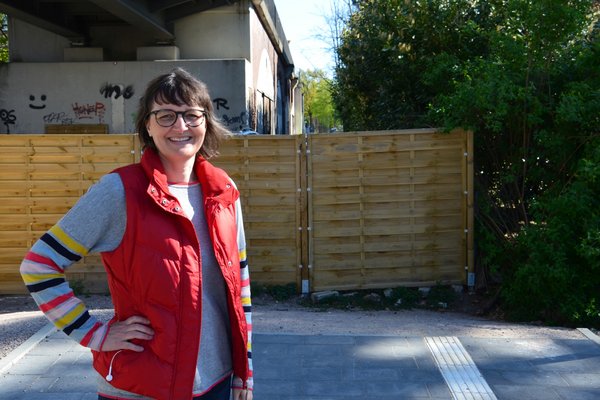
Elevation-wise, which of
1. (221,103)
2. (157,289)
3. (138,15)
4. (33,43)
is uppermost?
(138,15)

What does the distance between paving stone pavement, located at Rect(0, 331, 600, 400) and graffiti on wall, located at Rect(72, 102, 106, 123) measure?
8867mm

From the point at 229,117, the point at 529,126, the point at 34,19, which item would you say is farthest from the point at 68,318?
the point at 34,19

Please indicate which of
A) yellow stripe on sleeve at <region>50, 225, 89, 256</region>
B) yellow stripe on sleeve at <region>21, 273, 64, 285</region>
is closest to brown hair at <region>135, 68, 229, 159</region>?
yellow stripe on sleeve at <region>50, 225, 89, 256</region>

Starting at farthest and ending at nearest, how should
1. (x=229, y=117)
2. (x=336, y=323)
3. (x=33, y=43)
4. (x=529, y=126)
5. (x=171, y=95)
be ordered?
1. (x=33, y=43)
2. (x=229, y=117)
3. (x=529, y=126)
4. (x=336, y=323)
5. (x=171, y=95)

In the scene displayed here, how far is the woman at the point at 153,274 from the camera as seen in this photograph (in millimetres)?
2264

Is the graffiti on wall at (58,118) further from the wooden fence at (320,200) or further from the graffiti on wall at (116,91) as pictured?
the wooden fence at (320,200)

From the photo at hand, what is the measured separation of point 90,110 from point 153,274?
1299cm

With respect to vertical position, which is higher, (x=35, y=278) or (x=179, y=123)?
(x=179, y=123)

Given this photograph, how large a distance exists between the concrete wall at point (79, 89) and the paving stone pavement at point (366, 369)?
886 cm

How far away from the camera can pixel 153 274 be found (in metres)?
2.24

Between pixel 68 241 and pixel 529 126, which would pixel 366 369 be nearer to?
pixel 68 241

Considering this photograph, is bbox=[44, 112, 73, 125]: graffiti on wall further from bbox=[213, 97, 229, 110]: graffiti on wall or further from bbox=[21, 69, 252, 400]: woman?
bbox=[21, 69, 252, 400]: woman

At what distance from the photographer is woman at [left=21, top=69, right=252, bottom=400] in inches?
89.1

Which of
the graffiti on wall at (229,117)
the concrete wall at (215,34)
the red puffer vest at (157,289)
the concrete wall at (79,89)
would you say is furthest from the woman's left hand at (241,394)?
the concrete wall at (215,34)
